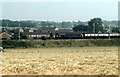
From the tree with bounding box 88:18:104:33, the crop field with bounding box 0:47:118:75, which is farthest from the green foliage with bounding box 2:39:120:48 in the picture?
the tree with bounding box 88:18:104:33

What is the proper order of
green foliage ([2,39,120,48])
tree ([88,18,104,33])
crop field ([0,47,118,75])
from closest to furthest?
crop field ([0,47,118,75]) < green foliage ([2,39,120,48]) < tree ([88,18,104,33])

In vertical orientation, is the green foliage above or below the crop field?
below

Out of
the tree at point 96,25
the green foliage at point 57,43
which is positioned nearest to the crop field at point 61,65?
the green foliage at point 57,43

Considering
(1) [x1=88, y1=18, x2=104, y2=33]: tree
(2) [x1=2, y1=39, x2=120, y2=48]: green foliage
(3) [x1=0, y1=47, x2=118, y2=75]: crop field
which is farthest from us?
(1) [x1=88, y1=18, x2=104, y2=33]: tree

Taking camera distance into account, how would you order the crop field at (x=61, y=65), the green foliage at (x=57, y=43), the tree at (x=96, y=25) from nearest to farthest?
1. the crop field at (x=61, y=65)
2. the green foliage at (x=57, y=43)
3. the tree at (x=96, y=25)

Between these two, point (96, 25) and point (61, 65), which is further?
point (96, 25)

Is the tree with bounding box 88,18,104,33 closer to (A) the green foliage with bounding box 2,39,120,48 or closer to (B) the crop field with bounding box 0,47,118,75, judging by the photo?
(A) the green foliage with bounding box 2,39,120,48

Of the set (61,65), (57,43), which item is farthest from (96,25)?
(61,65)

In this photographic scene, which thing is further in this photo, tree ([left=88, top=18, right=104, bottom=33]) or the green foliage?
tree ([left=88, top=18, right=104, bottom=33])

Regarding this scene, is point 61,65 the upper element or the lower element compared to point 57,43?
upper

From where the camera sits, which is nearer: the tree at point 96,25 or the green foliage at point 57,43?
the green foliage at point 57,43

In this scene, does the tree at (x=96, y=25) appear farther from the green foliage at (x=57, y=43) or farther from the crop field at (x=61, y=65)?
the crop field at (x=61, y=65)

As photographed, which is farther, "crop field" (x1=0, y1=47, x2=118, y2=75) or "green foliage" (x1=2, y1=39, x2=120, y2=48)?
"green foliage" (x1=2, y1=39, x2=120, y2=48)

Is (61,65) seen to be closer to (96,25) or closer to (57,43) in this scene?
(57,43)
